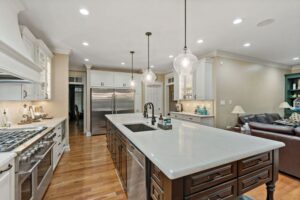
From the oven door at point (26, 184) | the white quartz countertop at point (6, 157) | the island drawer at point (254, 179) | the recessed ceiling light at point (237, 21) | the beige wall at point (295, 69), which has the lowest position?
the oven door at point (26, 184)

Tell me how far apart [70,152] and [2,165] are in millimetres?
2946

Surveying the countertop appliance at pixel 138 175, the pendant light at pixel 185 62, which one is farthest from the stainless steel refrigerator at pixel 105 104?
the countertop appliance at pixel 138 175

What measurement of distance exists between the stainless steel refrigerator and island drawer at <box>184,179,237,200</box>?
5.20m

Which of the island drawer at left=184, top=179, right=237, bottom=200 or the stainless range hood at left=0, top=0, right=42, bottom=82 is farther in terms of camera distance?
the stainless range hood at left=0, top=0, right=42, bottom=82

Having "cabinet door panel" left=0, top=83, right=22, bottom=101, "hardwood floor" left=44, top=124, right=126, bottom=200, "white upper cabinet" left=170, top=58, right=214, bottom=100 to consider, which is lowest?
"hardwood floor" left=44, top=124, right=126, bottom=200

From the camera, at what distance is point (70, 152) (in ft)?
12.3

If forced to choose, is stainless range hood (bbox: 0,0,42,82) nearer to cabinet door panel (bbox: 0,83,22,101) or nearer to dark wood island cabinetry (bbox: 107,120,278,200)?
cabinet door panel (bbox: 0,83,22,101)

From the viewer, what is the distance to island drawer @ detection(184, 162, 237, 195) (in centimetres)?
96

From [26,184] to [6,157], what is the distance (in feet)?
1.69

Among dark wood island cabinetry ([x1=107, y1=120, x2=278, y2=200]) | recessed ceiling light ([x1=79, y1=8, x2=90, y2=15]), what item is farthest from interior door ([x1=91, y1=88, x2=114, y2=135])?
dark wood island cabinetry ([x1=107, y1=120, x2=278, y2=200])

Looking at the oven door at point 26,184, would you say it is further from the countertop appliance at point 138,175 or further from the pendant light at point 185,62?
the pendant light at point 185,62

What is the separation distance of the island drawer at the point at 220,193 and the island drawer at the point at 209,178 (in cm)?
Answer: 3

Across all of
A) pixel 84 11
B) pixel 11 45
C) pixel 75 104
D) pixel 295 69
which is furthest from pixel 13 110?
pixel 295 69

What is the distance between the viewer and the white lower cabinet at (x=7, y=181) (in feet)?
3.66
